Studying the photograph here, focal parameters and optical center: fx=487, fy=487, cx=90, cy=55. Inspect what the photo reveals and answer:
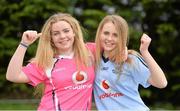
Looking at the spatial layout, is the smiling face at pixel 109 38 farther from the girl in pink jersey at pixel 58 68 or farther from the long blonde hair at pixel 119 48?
the girl in pink jersey at pixel 58 68

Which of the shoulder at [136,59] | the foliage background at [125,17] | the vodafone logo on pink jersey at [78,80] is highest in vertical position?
the shoulder at [136,59]

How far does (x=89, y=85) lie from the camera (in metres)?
3.82

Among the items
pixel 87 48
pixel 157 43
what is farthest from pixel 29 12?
pixel 87 48

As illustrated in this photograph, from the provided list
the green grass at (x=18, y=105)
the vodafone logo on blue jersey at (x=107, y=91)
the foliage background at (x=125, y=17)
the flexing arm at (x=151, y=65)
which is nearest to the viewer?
the flexing arm at (x=151, y=65)

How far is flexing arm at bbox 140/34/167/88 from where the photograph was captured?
3645 millimetres

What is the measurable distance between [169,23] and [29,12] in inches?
105

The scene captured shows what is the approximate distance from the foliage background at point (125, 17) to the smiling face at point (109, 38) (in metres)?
5.05

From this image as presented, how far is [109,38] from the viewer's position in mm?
3902

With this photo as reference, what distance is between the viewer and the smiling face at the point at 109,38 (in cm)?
391

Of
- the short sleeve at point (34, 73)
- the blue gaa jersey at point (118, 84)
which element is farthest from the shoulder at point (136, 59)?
the short sleeve at point (34, 73)

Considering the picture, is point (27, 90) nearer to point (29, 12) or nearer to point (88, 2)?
point (29, 12)

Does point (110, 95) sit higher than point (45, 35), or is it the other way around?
point (45, 35)

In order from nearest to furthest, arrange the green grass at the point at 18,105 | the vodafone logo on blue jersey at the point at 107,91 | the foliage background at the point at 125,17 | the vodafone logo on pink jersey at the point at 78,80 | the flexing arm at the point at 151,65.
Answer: the flexing arm at the point at 151,65 < the vodafone logo on pink jersey at the point at 78,80 < the vodafone logo on blue jersey at the point at 107,91 < the green grass at the point at 18,105 < the foliage background at the point at 125,17

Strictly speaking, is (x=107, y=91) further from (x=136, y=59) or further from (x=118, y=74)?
(x=136, y=59)
